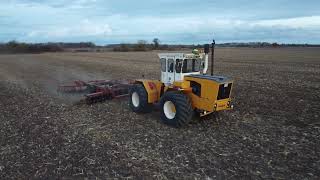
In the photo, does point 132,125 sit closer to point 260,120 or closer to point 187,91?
point 187,91

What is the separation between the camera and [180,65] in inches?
495

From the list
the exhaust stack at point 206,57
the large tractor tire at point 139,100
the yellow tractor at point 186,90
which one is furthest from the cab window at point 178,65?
the large tractor tire at point 139,100

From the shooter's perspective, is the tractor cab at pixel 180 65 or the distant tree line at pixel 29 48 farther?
the distant tree line at pixel 29 48

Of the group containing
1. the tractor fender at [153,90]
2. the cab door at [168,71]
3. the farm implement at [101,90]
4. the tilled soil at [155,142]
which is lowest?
the tilled soil at [155,142]

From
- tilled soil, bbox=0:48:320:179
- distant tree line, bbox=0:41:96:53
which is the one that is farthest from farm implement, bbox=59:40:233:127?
distant tree line, bbox=0:41:96:53

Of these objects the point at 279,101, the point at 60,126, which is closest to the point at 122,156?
the point at 60,126

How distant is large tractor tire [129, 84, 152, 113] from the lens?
45.4 feet

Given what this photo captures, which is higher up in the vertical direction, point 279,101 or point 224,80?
point 224,80

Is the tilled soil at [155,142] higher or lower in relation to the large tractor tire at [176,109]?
lower

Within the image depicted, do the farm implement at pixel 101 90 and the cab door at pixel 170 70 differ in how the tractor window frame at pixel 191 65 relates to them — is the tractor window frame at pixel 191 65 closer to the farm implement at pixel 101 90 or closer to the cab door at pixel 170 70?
the cab door at pixel 170 70

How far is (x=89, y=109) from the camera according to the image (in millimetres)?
15477

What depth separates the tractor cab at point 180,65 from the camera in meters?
12.5

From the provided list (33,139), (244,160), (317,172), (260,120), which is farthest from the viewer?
(260,120)

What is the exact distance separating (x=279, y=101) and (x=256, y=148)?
6797 millimetres
